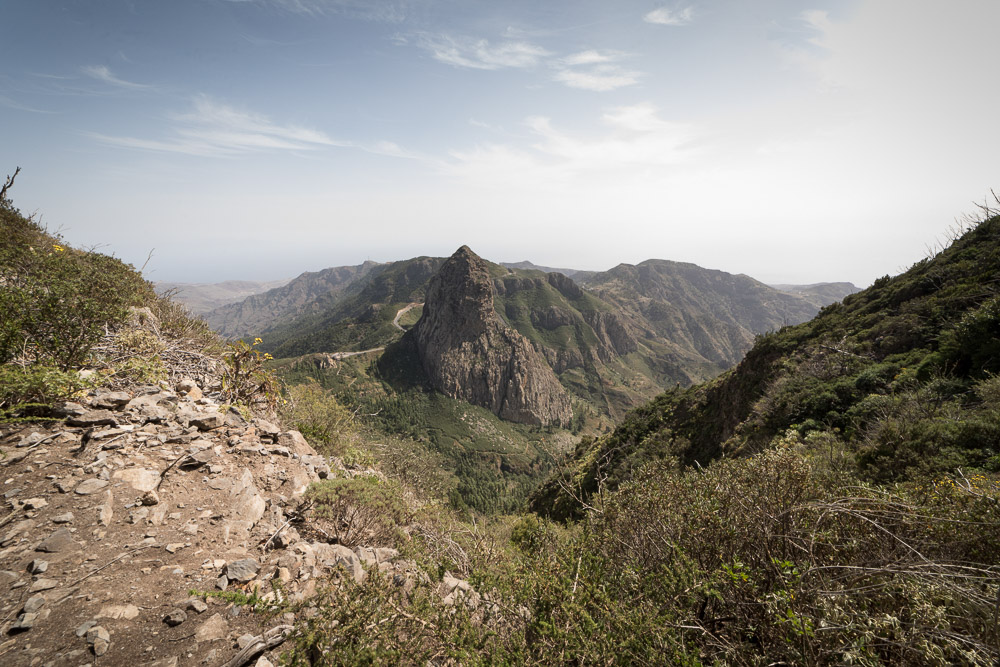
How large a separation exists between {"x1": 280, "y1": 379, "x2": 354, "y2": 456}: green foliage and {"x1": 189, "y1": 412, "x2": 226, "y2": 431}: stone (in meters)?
2.75

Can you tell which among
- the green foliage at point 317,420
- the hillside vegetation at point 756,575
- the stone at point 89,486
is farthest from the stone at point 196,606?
the green foliage at point 317,420

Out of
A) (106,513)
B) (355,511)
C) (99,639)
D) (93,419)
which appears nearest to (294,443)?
(355,511)

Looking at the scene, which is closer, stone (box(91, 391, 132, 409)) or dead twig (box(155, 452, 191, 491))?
dead twig (box(155, 452, 191, 491))

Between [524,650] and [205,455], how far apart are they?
6.39 meters

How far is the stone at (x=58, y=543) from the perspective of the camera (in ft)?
13.7

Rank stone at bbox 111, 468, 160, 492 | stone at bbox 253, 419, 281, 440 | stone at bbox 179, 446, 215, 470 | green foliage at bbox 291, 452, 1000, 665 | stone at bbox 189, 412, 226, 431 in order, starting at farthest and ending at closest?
1. stone at bbox 253, 419, 281, 440
2. stone at bbox 189, 412, 226, 431
3. stone at bbox 179, 446, 215, 470
4. stone at bbox 111, 468, 160, 492
5. green foliage at bbox 291, 452, 1000, 665

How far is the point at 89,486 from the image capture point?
199 inches

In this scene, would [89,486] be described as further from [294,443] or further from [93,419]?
[294,443]

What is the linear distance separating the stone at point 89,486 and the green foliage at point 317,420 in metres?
4.92

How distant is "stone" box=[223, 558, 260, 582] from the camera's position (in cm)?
462

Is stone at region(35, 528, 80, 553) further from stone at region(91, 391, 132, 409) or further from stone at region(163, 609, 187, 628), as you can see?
stone at region(91, 391, 132, 409)

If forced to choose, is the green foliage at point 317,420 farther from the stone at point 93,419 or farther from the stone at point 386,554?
the stone at point 386,554

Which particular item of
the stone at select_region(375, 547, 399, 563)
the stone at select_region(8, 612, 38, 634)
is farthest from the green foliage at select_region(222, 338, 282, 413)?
the stone at select_region(8, 612, 38, 634)

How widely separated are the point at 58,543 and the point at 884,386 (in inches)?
993
